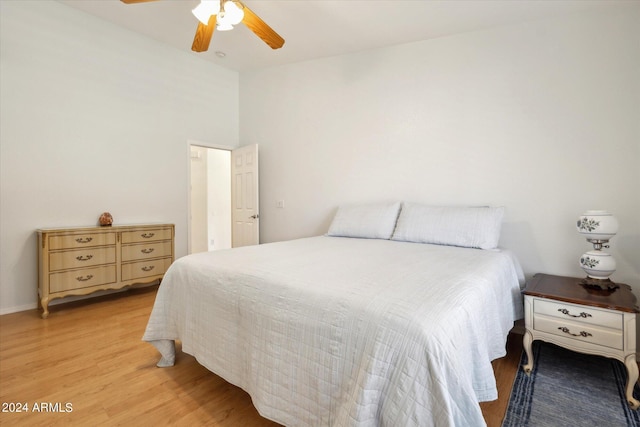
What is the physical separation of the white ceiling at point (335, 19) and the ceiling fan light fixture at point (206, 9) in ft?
1.95

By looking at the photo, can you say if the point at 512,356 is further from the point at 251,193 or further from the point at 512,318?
the point at 251,193

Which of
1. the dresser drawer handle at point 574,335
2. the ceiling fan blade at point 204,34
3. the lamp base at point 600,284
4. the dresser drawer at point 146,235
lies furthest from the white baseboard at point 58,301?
the lamp base at point 600,284

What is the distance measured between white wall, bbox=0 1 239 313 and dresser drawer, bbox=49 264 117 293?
399mm

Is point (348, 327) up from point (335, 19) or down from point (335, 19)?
down

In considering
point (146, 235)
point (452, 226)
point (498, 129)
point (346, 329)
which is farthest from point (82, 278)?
point (498, 129)

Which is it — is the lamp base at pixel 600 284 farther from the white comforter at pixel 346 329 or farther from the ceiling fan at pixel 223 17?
the ceiling fan at pixel 223 17

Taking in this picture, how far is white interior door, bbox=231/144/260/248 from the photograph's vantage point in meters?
4.05

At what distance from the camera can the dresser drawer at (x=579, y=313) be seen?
5.21ft

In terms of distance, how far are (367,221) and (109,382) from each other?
86.6 inches

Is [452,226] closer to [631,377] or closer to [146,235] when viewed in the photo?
[631,377]

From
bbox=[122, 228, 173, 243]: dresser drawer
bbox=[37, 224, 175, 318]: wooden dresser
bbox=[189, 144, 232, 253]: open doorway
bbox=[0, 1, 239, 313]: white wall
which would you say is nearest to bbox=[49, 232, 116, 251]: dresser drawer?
bbox=[37, 224, 175, 318]: wooden dresser

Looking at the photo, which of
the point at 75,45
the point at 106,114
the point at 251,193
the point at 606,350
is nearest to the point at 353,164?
the point at 251,193

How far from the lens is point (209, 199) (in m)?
5.57

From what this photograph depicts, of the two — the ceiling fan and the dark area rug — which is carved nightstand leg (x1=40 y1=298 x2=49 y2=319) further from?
the dark area rug
